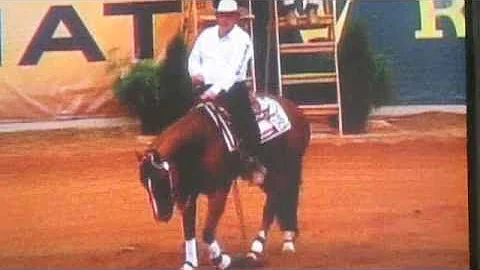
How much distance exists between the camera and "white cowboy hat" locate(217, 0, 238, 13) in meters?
1.54

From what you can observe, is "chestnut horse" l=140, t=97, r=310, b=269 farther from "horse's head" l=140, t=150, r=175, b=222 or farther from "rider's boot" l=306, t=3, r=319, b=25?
"rider's boot" l=306, t=3, r=319, b=25

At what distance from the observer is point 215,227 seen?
1546mm

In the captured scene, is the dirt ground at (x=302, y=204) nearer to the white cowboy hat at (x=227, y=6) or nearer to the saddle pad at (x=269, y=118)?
the saddle pad at (x=269, y=118)

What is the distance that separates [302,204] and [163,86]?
31 cm

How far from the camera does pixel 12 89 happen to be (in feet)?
5.11

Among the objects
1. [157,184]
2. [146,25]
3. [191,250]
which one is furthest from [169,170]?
[146,25]

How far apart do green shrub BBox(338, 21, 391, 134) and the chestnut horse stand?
0.26ft

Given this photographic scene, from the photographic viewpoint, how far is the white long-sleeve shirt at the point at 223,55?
1.54 meters

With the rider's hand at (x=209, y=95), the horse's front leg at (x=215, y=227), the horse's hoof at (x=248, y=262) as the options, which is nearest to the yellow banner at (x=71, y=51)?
the rider's hand at (x=209, y=95)

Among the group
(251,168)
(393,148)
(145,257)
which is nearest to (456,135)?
(393,148)

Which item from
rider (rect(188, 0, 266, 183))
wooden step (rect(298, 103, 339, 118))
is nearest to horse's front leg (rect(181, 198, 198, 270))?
rider (rect(188, 0, 266, 183))

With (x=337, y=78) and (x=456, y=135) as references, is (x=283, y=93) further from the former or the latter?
(x=456, y=135)

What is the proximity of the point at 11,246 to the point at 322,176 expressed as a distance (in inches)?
21.4

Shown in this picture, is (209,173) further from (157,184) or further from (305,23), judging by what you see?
(305,23)
